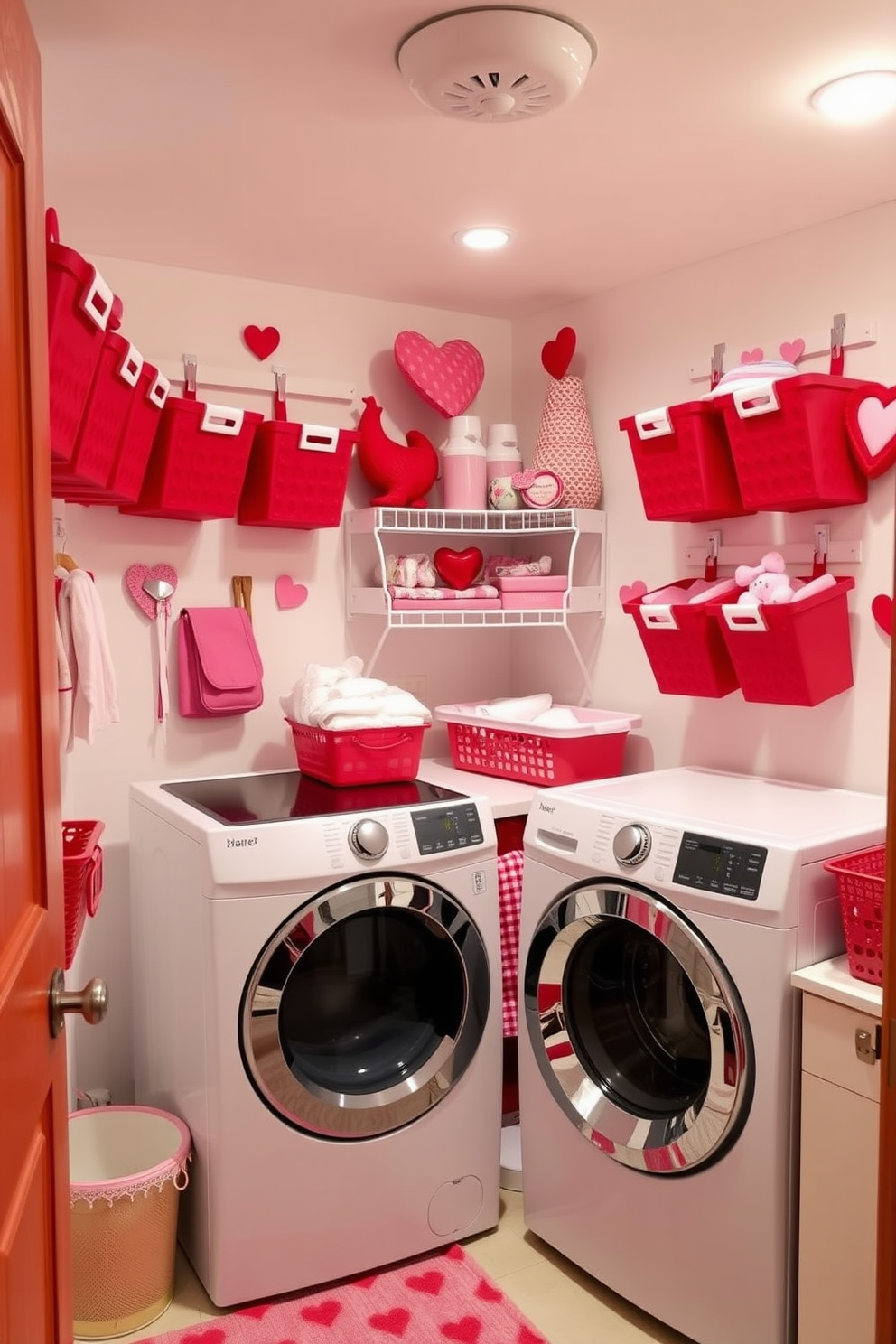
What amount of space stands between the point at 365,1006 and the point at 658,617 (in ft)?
3.65

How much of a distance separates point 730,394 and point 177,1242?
2.26 m

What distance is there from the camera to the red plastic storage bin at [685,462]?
2.56 metres

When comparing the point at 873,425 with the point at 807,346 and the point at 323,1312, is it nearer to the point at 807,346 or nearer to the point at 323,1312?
the point at 807,346

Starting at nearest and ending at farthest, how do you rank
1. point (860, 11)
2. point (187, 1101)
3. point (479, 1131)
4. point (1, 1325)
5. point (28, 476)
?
1. point (1, 1325)
2. point (28, 476)
3. point (860, 11)
4. point (187, 1101)
5. point (479, 1131)

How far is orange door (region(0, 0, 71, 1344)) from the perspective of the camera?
1024 mm

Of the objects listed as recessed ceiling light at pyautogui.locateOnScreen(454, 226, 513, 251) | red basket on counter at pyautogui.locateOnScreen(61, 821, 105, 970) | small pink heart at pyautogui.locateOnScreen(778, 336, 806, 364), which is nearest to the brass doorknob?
red basket on counter at pyautogui.locateOnScreen(61, 821, 105, 970)

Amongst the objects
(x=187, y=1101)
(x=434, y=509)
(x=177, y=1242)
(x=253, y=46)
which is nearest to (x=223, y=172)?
(x=253, y=46)

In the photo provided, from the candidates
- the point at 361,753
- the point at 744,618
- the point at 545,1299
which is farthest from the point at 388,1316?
the point at 744,618

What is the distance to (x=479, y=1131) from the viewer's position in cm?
253

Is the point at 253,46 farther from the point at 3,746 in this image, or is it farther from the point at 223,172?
the point at 3,746

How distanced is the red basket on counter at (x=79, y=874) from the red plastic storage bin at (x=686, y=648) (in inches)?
52.2

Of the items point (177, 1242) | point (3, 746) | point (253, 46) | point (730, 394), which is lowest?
point (177, 1242)

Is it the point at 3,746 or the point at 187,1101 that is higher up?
the point at 3,746

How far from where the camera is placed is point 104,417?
2.11 meters
